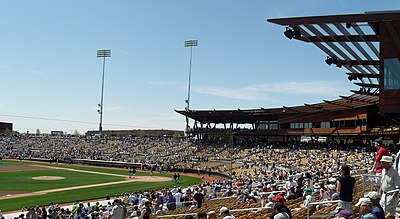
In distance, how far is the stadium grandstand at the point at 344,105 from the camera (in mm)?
19734

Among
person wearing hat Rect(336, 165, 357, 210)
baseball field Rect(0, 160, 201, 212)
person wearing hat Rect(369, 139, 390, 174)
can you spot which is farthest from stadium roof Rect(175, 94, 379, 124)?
person wearing hat Rect(336, 165, 357, 210)

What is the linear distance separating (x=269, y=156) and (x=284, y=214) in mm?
40833

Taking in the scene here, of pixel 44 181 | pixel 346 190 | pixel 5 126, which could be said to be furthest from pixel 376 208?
pixel 5 126

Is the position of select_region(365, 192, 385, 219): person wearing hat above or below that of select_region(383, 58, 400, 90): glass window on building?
below

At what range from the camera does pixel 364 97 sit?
40.3 meters

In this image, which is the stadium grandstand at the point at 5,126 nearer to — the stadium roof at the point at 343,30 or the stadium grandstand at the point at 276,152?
the stadium grandstand at the point at 276,152

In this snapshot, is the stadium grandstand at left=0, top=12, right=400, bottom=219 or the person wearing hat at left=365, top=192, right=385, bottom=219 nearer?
the person wearing hat at left=365, top=192, right=385, bottom=219

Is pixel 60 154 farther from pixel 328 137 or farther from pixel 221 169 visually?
pixel 328 137

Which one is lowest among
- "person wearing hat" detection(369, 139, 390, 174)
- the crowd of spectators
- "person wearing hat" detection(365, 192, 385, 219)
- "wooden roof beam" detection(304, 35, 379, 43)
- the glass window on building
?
the crowd of spectators

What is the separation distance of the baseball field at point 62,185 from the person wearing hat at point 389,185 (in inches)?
1043

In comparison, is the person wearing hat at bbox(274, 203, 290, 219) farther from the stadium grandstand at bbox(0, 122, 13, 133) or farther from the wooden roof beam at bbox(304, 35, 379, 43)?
the stadium grandstand at bbox(0, 122, 13, 133)

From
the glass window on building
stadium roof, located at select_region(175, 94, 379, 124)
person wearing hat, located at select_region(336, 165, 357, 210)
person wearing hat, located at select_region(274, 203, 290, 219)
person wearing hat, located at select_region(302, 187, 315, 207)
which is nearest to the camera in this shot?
person wearing hat, located at select_region(274, 203, 290, 219)

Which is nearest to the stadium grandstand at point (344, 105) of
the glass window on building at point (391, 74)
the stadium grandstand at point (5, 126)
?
the glass window on building at point (391, 74)

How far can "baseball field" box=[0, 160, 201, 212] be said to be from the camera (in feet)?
107
